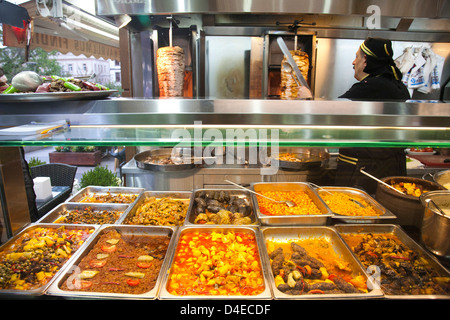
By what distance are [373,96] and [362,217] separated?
5.79 ft

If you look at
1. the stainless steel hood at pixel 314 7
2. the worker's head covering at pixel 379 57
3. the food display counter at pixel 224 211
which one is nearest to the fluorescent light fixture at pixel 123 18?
the stainless steel hood at pixel 314 7

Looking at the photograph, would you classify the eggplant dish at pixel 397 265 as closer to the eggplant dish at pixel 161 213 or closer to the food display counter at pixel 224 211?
the food display counter at pixel 224 211

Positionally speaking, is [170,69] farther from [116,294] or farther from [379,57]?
[379,57]

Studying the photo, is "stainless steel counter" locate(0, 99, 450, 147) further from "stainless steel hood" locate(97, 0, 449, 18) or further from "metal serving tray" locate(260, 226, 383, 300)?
"stainless steel hood" locate(97, 0, 449, 18)

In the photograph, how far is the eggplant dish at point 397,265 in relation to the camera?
1.49 m

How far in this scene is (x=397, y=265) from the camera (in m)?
1.63

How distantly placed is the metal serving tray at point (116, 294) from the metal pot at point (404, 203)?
4.81 feet

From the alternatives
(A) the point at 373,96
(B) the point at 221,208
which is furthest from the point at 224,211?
(A) the point at 373,96

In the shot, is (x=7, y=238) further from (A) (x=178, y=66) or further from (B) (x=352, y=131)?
(B) (x=352, y=131)

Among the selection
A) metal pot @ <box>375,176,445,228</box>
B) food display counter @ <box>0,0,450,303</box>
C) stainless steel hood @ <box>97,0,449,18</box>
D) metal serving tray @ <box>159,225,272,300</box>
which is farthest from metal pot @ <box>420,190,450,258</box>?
stainless steel hood @ <box>97,0,449,18</box>

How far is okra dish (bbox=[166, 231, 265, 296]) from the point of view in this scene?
149cm

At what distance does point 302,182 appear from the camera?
2.44 m

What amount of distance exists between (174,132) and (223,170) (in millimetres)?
1099

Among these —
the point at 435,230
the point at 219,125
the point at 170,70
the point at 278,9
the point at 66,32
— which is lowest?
the point at 435,230
